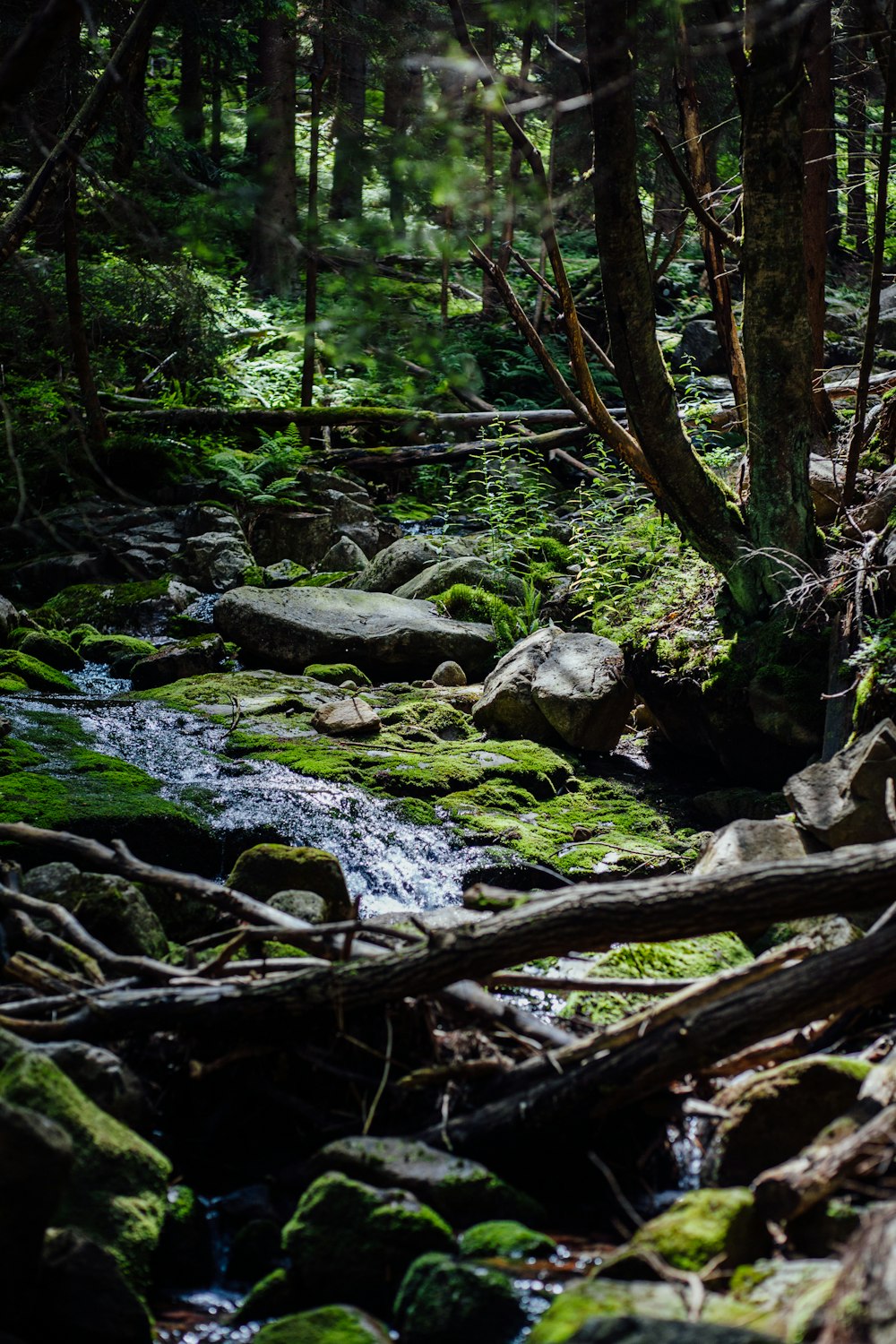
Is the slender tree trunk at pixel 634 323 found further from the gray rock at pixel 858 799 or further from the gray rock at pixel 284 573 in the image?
the gray rock at pixel 284 573

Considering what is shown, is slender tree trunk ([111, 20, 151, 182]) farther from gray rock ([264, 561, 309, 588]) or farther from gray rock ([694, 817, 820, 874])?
gray rock ([694, 817, 820, 874])

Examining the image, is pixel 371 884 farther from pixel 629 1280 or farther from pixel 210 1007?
pixel 629 1280

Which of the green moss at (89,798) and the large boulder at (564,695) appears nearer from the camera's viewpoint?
the green moss at (89,798)

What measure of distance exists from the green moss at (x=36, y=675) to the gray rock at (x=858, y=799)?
21.2 ft

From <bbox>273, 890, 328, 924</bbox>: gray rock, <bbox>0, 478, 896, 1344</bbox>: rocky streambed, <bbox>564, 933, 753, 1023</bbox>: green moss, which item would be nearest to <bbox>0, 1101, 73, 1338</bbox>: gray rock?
<bbox>0, 478, 896, 1344</bbox>: rocky streambed

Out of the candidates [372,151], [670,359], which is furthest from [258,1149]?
[670,359]

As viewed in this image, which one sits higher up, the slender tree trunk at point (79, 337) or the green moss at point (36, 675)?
the slender tree trunk at point (79, 337)

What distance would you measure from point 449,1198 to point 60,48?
10.1m

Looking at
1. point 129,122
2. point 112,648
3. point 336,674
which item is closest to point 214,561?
point 112,648

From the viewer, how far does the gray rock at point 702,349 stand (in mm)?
16578

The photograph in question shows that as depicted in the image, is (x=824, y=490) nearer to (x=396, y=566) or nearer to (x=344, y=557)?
(x=396, y=566)

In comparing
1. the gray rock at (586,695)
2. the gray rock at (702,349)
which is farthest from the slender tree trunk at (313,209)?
the gray rock at (702,349)

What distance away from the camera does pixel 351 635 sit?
9.98m

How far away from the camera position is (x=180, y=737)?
795 cm
